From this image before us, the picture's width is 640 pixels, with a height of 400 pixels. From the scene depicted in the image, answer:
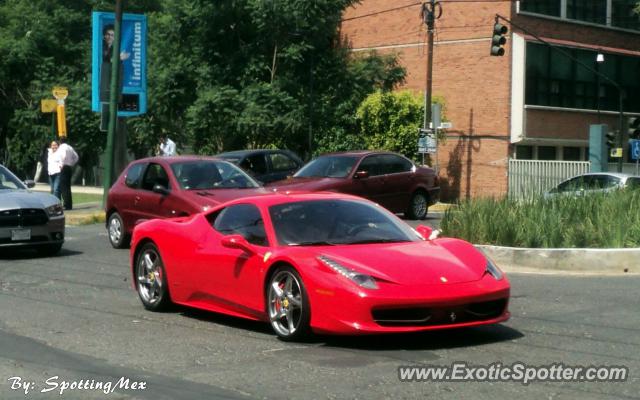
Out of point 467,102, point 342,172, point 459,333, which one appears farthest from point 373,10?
point 459,333

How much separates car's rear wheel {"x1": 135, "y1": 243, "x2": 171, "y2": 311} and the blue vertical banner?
15.4 meters

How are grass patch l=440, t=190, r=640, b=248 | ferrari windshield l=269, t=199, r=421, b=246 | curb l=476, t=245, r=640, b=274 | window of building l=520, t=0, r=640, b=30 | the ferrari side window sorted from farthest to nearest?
window of building l=520, t=0, r=640, b=30
grass patch l=440, t=190, r=640, b=248
curb l=476, t=245, r=640, b=274
the ferrari side window
ferrari windshield l=269, t=199, r=421, b=246

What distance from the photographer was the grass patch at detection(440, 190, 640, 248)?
1472 cm

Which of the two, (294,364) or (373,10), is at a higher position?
(373,10)

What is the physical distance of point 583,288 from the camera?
12.4 meters

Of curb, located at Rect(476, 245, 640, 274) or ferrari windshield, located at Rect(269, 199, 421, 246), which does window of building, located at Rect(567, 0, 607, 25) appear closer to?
curb, located at Rect(476, 245, 640, 274)

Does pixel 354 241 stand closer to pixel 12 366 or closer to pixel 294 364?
pixel 294 364

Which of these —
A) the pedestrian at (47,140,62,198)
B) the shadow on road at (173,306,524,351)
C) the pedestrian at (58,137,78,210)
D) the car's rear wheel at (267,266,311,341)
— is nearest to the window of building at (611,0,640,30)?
the pedestrian at (58,137,78,210)

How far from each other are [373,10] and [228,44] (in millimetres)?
7294

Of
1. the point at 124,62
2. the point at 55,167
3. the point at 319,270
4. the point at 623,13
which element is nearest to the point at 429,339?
the point at 319,270

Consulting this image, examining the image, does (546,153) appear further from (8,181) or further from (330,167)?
(8,181)

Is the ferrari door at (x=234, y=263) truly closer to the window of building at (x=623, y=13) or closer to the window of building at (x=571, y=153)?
the window of building at (x=571, y=153)

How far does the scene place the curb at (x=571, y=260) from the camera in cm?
1392

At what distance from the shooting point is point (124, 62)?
28.4 metres
